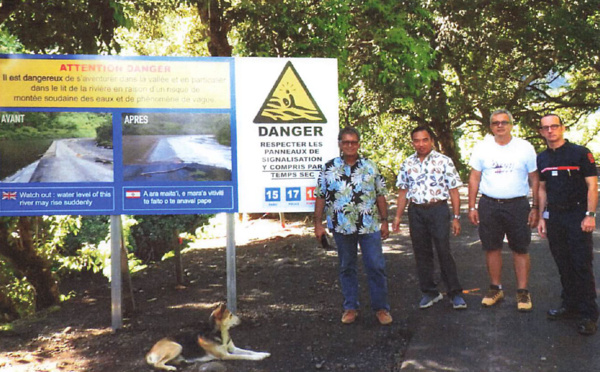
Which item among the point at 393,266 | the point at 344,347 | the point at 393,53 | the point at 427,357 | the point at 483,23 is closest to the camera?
the point at 427,357

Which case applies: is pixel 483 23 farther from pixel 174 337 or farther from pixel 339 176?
pixel 174 337

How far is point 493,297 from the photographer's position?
6383 millimetres

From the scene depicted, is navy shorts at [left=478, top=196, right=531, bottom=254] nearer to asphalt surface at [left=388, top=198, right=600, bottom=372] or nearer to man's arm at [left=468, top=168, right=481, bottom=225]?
man's arm at [left=468, top=168, right=481, bottom=225]

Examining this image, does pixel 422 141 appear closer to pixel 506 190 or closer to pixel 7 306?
pixel 506 190

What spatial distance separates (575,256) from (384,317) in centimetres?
175

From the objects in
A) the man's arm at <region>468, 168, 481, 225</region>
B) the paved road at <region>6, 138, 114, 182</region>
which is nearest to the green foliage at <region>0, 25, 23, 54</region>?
the paved road at <region>6, 138, 114, 182</region>

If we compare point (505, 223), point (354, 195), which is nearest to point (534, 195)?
point (505, 223)

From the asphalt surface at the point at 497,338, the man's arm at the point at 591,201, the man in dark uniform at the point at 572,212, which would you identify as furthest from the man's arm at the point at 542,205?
the asphalt surface at the point at 497,338

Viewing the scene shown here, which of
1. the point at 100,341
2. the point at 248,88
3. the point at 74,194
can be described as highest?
the point at 248,88

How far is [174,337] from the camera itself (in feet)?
16.9

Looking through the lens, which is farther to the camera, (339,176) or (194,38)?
(194,38)

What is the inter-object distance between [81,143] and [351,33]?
698cm

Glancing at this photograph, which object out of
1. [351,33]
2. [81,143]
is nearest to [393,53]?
[351,33]

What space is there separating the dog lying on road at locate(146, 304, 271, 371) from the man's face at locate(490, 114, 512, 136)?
9.58 ft
